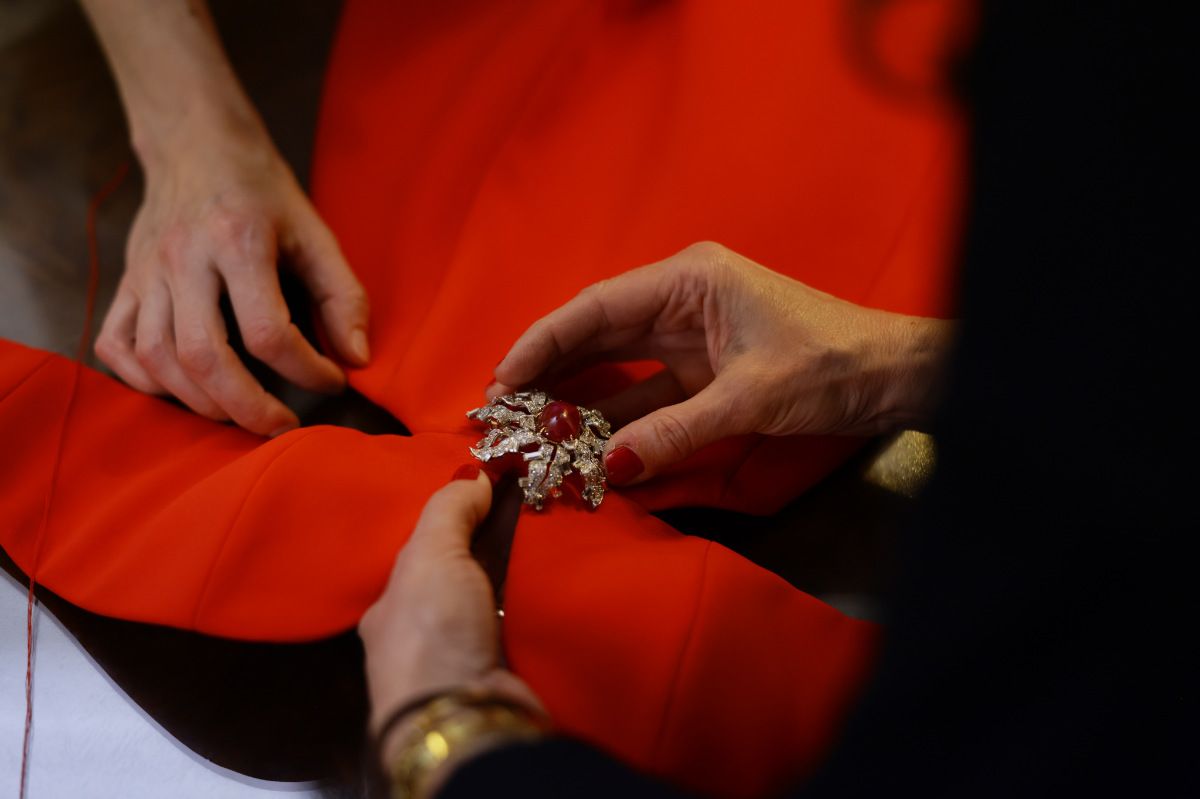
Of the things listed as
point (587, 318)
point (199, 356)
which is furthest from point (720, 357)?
point (199, 356)

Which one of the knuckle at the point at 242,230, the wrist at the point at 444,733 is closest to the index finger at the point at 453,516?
the wrist at the point at 444,733

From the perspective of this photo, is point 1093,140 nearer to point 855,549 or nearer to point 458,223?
point 855,549

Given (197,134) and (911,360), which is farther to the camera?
(197,134)

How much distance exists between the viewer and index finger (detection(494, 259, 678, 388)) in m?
0.66

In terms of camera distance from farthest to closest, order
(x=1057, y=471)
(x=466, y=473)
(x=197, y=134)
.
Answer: (x=197, y=134) → (x=466, y=473) → (x=1057, y=471)

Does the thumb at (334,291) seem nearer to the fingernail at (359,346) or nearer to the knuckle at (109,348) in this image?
the fingernail at (359,346)

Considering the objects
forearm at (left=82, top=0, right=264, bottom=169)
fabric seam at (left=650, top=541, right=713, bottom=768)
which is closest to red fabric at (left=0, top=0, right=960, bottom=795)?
fabric seam at (left=650, top=541, right=713, bottom=768)

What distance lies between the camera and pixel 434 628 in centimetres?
48

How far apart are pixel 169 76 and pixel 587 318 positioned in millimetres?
584

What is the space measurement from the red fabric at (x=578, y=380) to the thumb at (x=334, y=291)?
1.0 inches

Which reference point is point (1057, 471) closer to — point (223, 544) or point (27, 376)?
point (223, 544)

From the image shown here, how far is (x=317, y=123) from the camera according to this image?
3.25 ft

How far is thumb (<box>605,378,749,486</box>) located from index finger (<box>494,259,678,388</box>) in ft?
0.30

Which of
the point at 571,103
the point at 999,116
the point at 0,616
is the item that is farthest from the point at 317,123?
the point at 999,116
